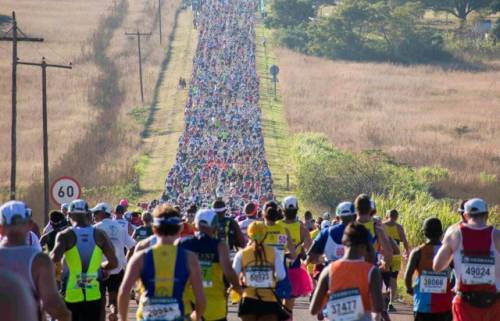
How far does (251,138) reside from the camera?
66000 mm

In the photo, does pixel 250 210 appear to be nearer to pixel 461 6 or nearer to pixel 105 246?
pixel 105 246

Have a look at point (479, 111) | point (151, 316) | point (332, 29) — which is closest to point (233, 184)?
point (479, 111)

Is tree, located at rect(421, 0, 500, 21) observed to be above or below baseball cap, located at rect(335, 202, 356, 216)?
above

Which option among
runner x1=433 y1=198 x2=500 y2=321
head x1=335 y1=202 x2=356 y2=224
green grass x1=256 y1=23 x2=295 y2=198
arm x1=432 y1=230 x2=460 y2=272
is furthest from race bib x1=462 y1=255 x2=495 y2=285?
green grass x1=256 y1=23 x2=295 y2=198

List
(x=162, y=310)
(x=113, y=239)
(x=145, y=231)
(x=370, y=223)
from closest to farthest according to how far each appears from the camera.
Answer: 1. (x=162, y=310)
2. (x=370, y=223)
3. (x=113, y=239)
4. (x=145, y=231)

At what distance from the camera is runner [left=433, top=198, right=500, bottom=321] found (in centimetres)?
1151

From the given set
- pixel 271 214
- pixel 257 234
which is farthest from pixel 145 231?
pixel 257 234

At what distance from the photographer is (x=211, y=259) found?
11320 mm

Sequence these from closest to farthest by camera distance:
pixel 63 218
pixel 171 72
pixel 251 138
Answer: pixel 63 218
pixel 251 138
pixel 171 72

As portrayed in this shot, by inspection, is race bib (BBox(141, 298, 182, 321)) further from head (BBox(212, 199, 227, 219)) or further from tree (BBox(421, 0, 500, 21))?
tree (BBox(421, 0, 500, 21))

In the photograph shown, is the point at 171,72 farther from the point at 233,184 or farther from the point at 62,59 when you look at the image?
the point at 233,184

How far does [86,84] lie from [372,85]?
819 inches

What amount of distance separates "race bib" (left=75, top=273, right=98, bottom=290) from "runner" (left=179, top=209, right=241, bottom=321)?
5.54ft

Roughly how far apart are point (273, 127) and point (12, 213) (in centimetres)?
6532
